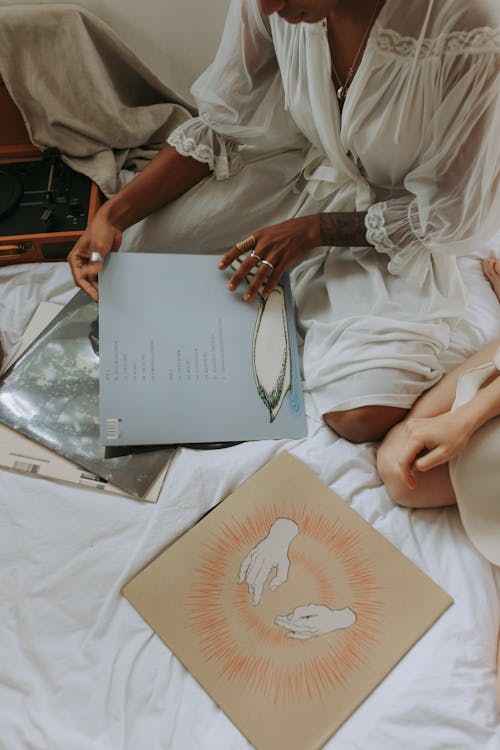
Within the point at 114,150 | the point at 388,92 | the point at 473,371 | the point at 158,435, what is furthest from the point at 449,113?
the point at 114,150

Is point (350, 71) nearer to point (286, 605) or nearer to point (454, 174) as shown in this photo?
point (454, 174)

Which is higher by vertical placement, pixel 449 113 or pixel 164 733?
pixel 449 113

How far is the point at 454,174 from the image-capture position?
0.80 m

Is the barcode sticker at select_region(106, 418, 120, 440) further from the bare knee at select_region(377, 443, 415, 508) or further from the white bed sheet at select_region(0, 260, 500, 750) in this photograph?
the bare knee at select_region(377, 443, 415, 508)

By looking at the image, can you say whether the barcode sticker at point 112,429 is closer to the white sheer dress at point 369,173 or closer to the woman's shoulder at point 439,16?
the white sheer dress at point 369,173

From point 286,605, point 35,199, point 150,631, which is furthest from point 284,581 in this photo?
point 35,199

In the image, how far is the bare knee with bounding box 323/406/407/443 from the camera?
85cm

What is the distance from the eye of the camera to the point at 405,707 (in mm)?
673

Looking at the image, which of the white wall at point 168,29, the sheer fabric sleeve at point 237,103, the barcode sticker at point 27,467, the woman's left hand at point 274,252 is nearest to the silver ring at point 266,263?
the woman's left hand at point 274,252

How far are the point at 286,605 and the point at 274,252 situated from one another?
520mm

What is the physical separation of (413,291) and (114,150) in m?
0.70

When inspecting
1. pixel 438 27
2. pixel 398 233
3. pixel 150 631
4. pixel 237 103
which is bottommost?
pixel 150 631

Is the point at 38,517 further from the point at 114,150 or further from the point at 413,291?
the point at 114,150

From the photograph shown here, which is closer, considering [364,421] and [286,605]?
[286,605]
